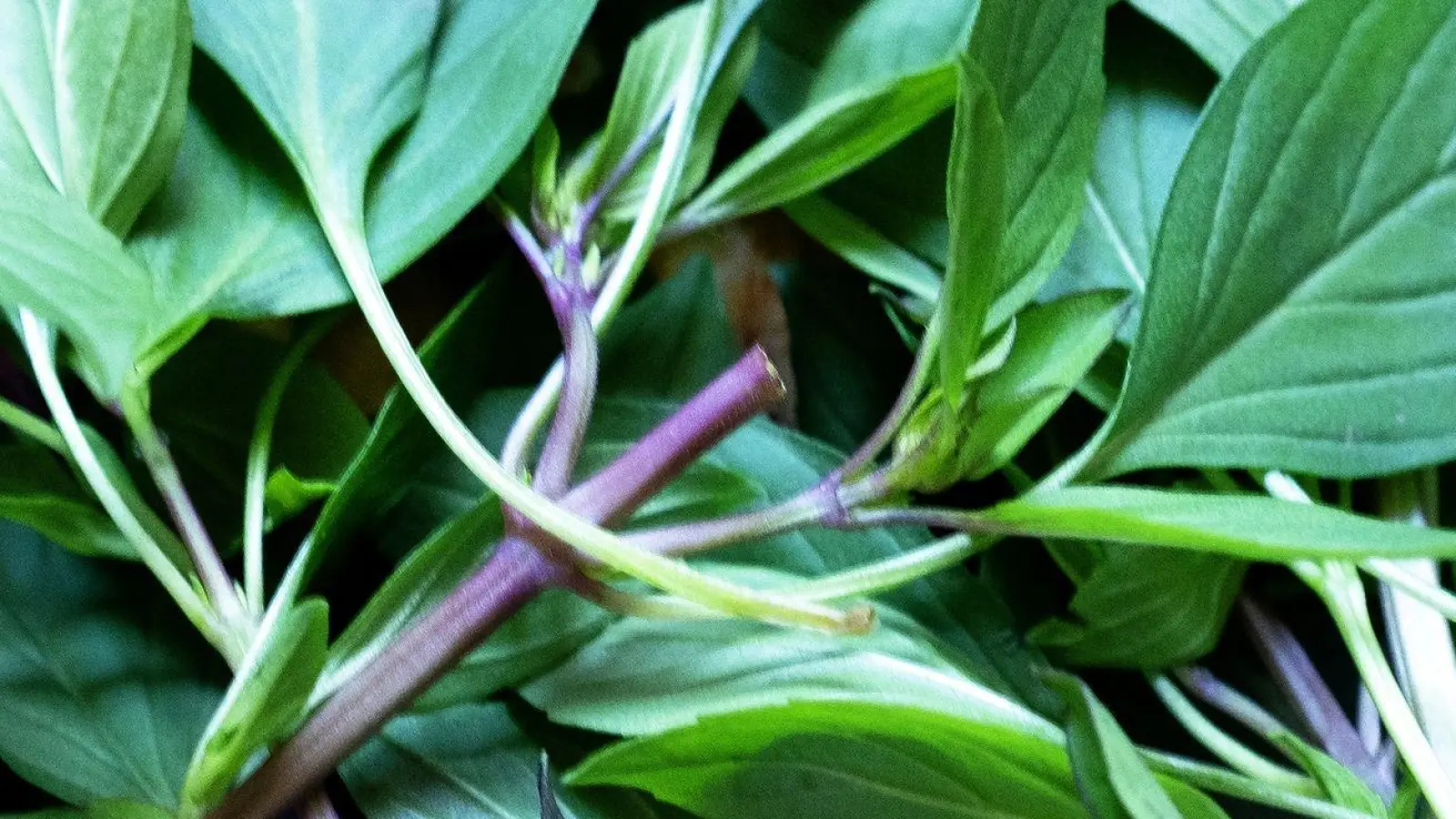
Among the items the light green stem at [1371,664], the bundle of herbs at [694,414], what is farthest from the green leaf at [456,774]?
the light green stem at [1371,664]

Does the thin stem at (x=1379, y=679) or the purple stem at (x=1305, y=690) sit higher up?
the thin stem at (x=1379, y=679)

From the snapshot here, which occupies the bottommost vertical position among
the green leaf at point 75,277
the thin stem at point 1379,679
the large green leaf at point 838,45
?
the thin stem at point 1379,679

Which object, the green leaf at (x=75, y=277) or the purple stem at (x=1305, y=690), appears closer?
the green leaf at (x=75, y=277)

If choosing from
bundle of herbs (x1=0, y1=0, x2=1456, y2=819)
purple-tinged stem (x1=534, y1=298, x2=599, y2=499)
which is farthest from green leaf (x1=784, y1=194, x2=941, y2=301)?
purple-tinged stem (x1=534, y1=298, x2=599, y2=499)

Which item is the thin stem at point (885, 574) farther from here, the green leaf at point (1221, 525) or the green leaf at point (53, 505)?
the green leaf at point (53, 505)

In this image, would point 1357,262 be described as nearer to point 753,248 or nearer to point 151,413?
point 753,248

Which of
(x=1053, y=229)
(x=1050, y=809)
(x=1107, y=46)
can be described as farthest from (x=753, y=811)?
(x=1107, y=46)

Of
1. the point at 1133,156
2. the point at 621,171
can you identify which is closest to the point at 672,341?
the point at 621,171

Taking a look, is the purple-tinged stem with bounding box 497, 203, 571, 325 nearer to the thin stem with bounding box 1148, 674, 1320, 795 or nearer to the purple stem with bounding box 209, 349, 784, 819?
the purple stem with bounding box 209, 349, 784, 819

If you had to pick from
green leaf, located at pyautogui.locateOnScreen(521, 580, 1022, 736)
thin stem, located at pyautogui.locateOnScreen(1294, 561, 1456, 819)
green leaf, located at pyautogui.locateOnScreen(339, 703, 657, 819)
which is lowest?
green leaf, located at pyautogui.locateOnScreen(339, 703, 657, 819)
